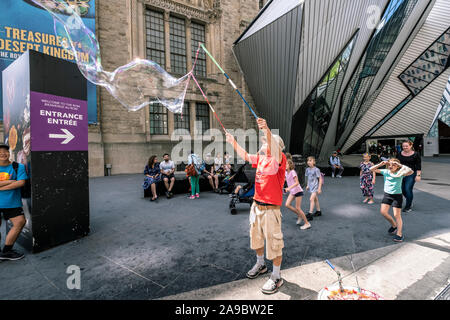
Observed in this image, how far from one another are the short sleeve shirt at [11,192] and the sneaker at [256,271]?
386cm

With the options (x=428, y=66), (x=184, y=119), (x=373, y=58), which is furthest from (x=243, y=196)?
(x=428, y=66)

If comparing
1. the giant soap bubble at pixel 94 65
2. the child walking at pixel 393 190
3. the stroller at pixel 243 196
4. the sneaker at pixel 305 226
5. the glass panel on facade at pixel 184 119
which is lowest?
the sneaker at pixel 305 226

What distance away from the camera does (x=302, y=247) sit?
3695mm

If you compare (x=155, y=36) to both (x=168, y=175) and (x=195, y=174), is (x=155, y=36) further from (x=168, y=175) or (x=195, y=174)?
(x=195, y=174)

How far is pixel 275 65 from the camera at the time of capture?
1473 cm

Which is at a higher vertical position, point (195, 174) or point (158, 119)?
point (158, 119)

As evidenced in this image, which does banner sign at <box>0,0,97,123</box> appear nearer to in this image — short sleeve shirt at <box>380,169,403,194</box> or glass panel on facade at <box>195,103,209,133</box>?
glass panel on facade at <box>195,103,209,133</box>

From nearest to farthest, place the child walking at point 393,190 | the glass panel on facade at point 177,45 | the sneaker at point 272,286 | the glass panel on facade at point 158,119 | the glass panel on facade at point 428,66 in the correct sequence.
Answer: the sneaker at point 272,286 → the child walking at point 393,190 → the glass panel on facade at point 158,119 → the glass panel on facade at point 177,45 → the glass panel on facade at point 428,66

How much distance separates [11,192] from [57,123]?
1324 millimetres

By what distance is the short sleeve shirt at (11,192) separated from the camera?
3.42 meters

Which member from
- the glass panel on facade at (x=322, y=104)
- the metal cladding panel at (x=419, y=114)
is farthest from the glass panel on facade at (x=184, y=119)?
the metal cladding panel at (x=419, y=114)

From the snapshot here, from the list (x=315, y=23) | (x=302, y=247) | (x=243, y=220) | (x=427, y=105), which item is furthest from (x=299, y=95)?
(x=427, y=105)

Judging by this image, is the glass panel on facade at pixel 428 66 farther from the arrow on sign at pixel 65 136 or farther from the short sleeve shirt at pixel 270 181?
the arrow on sign at pixel 65 136
